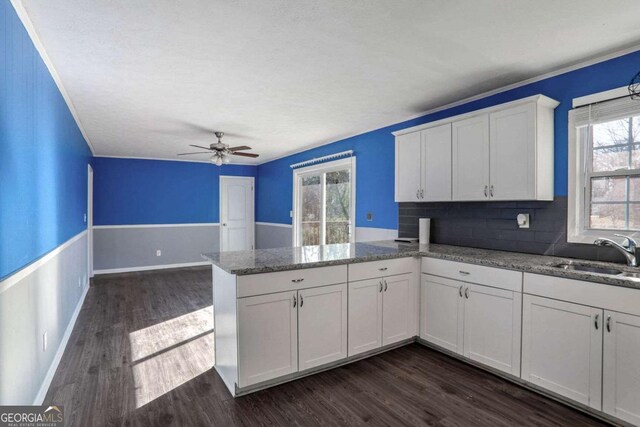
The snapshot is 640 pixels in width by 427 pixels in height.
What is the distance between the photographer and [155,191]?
23.7ft

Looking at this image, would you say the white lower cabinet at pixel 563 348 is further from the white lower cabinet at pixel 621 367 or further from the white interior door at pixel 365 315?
the white interior door at pixel 365 315

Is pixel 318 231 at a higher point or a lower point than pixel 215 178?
lower

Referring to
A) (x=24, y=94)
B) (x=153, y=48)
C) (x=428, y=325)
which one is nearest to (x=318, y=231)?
(x=428, y=325)

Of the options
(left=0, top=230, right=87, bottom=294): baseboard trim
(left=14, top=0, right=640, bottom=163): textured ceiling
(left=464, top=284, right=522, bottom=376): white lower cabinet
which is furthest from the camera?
(left=464, top=284, right=522, bottom=376): white lower cabinet

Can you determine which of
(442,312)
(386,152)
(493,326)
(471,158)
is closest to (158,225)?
(386,152)

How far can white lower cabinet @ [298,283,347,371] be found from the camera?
2596 mm

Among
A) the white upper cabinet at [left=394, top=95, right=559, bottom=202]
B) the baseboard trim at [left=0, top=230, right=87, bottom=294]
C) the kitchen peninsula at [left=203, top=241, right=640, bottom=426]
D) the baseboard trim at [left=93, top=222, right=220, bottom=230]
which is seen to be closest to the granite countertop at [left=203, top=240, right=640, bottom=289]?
the kitchen peninsula at [left=203, top=241, right=640, bottom=426]

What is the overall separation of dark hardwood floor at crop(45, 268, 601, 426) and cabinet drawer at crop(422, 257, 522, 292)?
2.33 feet

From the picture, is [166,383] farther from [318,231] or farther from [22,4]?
[318,231]

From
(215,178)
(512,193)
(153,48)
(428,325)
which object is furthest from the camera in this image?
(215,178)

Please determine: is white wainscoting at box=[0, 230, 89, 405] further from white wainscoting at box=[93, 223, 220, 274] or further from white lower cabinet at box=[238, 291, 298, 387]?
white wainscoting at box=[93, 223, 220, 274]

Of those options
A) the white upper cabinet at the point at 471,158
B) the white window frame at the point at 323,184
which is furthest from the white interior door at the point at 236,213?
the white upper cabinet at the point at 471,158

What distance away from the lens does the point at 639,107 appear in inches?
93.5

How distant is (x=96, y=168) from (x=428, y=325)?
6613mm
